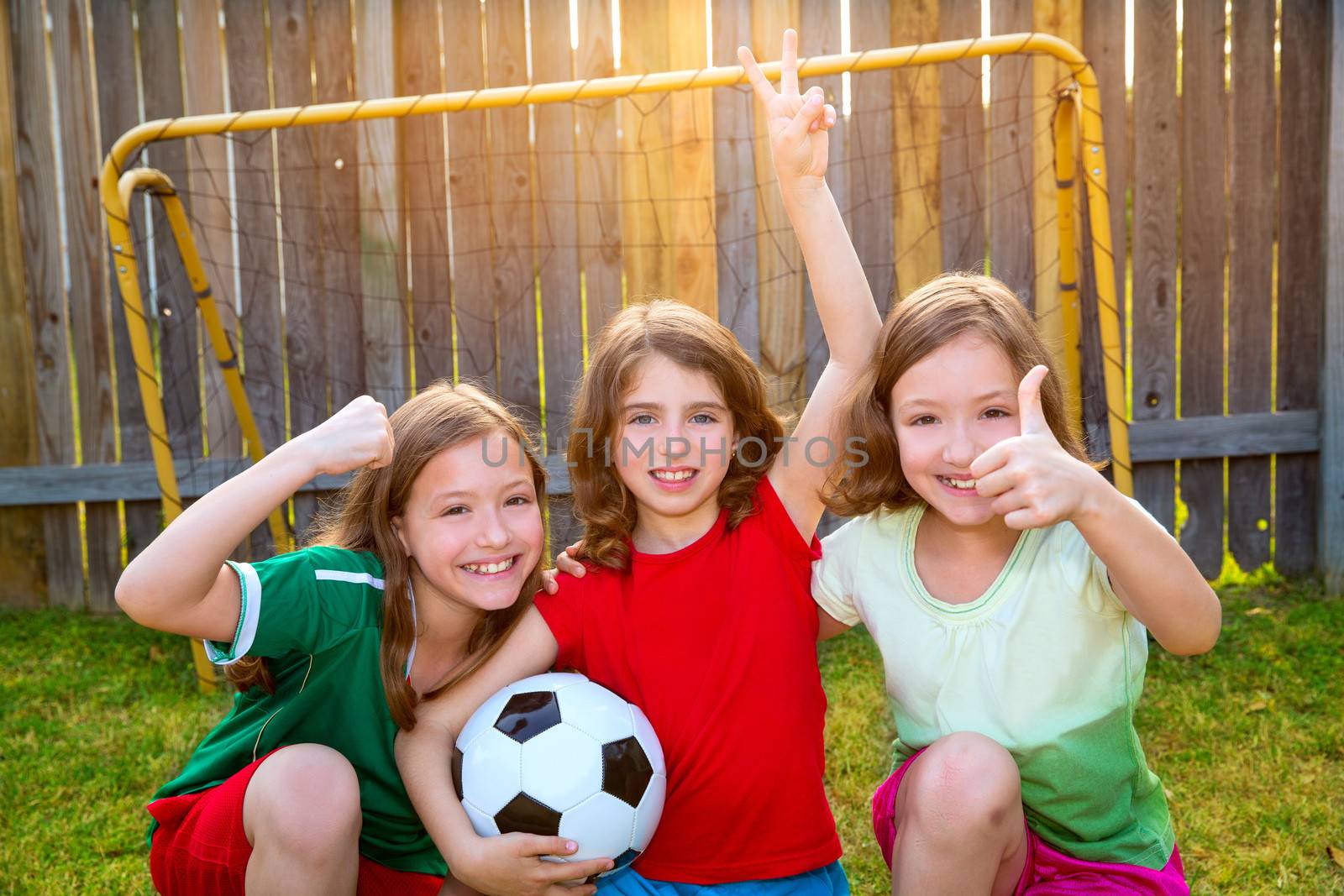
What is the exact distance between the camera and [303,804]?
1.87m

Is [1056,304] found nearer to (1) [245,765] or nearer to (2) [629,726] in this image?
(2) [629,726]

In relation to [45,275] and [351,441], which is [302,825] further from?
[45,275]

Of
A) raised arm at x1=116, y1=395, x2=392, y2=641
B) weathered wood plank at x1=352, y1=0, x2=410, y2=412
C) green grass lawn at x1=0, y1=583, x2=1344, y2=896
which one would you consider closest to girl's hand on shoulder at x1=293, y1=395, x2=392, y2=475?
raised arm at x1=116, y1=395, x2=392, y2=641

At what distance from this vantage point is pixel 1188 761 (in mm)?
2969

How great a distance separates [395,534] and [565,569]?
1.10 ft

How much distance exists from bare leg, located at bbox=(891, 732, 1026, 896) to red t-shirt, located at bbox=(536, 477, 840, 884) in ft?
1.10

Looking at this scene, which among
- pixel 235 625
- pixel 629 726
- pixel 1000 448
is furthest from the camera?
pixel 629 726

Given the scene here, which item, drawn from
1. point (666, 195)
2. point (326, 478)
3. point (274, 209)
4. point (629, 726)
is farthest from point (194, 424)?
point (629, 726)

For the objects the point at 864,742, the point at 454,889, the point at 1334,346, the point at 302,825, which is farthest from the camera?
the point at 1334,346

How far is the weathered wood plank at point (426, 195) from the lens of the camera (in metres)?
4.24

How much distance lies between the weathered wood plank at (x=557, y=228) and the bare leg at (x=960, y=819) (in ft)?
8.72

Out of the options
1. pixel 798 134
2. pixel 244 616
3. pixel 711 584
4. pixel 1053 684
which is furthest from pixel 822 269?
pixel 244 616

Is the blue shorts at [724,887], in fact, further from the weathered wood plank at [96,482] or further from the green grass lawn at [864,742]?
the weathered wood plank at [96,482]

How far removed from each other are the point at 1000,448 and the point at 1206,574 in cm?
321
